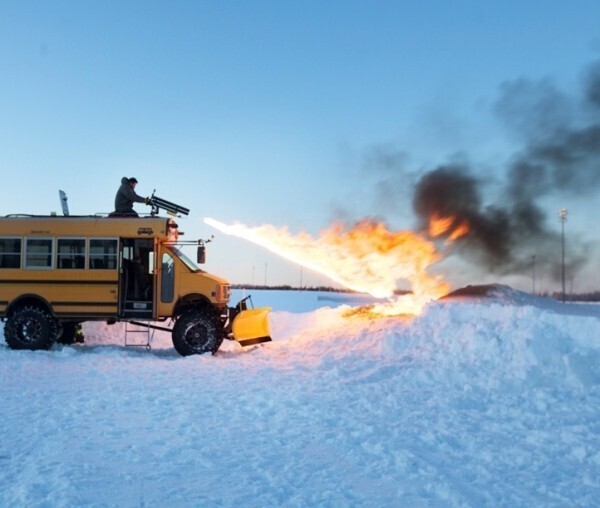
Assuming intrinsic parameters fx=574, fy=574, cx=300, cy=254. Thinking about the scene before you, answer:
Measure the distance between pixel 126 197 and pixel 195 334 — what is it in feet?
14.4

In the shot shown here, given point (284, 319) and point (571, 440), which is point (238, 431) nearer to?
point (571, 440)

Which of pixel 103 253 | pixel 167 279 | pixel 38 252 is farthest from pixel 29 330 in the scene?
pixel 167 279

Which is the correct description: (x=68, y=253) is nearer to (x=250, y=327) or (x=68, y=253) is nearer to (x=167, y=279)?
(x=167, y=279)

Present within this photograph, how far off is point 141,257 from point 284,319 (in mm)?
7919

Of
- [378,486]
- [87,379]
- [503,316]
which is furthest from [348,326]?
[378,486]

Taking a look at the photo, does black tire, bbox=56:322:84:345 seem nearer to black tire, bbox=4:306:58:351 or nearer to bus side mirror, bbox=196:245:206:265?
black tire, bbox=4:306:58:351

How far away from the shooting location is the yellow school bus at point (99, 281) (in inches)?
593

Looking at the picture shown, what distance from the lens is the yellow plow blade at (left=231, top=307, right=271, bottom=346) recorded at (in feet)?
49.5

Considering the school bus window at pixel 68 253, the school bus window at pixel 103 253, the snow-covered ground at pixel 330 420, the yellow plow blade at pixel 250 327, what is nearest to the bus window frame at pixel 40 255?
the school bus window at pixel 68 253

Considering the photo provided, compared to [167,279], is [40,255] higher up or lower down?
higher up

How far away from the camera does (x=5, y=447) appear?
659 cm

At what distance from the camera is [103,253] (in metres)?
15.1

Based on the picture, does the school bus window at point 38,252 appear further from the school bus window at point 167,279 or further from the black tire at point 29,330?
the school bus window at point 167,279

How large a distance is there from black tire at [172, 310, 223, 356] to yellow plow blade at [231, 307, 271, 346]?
548mm
